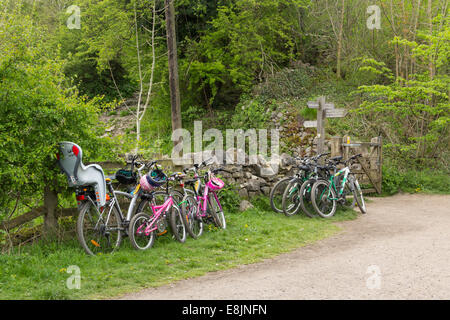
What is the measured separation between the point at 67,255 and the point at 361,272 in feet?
12.0

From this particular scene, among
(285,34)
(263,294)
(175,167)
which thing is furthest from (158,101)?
(263,294)

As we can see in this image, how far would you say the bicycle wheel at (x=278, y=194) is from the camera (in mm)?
9373

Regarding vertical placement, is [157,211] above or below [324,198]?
above

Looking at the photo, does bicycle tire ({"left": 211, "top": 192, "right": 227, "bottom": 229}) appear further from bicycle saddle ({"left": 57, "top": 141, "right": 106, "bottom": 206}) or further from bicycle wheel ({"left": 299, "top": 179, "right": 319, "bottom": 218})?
bicycle saddle ({"left": 57, "top": 141, "right": 106, "bottom": 206})

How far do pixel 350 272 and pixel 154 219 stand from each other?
9.04 ft

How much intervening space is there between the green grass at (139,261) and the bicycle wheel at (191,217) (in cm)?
13

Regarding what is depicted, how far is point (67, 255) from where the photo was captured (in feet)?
18.3

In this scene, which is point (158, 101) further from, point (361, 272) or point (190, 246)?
point (361, 272)

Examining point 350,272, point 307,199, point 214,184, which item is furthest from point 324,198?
point 350,272

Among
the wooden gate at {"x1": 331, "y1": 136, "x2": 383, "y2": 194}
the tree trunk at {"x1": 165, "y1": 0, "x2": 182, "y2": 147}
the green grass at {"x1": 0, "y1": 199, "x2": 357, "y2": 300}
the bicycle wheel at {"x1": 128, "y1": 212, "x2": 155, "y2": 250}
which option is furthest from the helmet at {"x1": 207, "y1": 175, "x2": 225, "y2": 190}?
the tree trunk at {"x1": 165, "y1": 0, "x2": 182, "y2": 147}

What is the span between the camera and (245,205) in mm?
9234

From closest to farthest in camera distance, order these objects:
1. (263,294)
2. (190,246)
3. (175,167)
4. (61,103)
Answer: (263,294) → (61,103) → (190,246) → (175,167)

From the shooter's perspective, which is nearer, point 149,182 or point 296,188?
point 149,182

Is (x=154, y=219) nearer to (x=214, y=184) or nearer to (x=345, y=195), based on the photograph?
(x=214, y=184)
